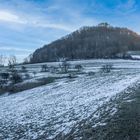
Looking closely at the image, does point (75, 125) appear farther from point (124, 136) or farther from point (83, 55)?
point (83, 55)

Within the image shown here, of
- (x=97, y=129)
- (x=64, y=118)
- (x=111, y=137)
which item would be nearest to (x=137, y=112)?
(x=97, y=129)

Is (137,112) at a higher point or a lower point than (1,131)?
higher

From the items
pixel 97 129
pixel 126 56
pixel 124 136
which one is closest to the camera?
pixel 124 136

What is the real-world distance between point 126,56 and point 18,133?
400 feet

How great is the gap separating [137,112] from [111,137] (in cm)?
426

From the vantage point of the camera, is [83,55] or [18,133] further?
[83,55]

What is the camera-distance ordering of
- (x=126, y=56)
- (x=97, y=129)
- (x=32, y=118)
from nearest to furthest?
(x=97, y=129)
(x=32, y=118)
(x=126, y=56)

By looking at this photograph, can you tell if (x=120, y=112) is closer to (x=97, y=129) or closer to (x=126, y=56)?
A: (x=97, y=129)

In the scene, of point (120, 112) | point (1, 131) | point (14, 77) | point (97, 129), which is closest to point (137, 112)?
point (120, 112)

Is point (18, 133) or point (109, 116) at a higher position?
point (109, 116)

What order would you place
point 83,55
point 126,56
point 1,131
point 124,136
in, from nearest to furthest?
point 124,136
point 1,131
point 126,56
point 83,55

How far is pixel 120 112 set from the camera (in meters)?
19.8

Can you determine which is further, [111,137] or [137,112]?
[137,112]

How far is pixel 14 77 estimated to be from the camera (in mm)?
78562
